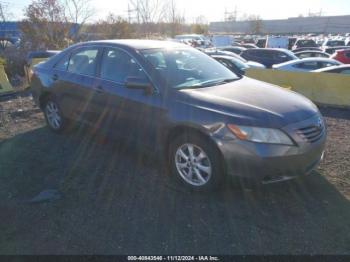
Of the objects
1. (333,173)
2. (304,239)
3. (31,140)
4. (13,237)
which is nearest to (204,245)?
(304,239)

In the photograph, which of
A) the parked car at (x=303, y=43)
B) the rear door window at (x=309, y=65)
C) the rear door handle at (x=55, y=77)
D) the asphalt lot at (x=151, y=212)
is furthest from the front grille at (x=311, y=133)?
the parked car at (x=303, y=43)

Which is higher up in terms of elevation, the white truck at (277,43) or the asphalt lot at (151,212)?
the asphalt lot at (151,212)

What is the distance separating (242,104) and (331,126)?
A: 369cm

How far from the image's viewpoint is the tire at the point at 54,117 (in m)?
5.39

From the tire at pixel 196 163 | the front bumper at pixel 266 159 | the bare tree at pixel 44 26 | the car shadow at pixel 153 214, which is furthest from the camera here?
the bare tree at pixel 44 26

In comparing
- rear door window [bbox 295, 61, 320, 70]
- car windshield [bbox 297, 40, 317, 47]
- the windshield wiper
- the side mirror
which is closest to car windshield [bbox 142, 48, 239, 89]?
the windshield wiper

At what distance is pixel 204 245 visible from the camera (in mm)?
2742

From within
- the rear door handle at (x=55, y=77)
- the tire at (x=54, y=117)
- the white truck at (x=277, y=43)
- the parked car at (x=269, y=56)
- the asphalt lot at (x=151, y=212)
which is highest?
the rear door handle at (x=55, y=77)

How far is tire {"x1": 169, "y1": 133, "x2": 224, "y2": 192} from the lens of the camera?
3281 mm

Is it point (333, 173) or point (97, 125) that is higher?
point (97, 125)

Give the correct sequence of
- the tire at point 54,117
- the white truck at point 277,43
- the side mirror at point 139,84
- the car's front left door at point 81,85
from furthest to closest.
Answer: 1. the white truck at point 277,43
2. the tire at point 54,117
3. the car's front left door at point 81,85
4. the side mirror at point 139,84

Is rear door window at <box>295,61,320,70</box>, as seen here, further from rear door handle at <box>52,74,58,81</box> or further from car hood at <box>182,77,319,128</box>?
rear door handle at <box>52,74,58,81</box>

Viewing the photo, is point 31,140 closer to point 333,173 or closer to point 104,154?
point 104,154

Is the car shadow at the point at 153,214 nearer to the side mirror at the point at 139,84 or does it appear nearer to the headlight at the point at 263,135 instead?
the headlight at the point at 263,135
